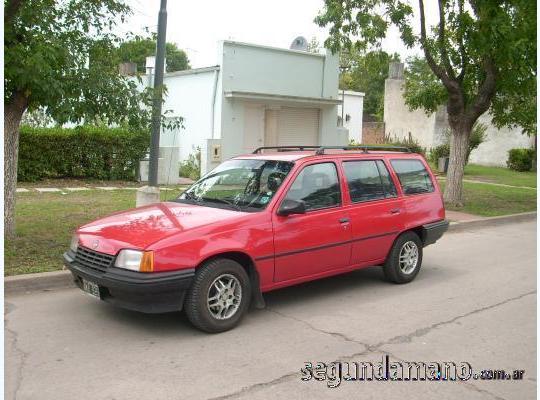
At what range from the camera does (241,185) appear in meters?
6.27

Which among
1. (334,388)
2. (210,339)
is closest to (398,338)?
(334,388)

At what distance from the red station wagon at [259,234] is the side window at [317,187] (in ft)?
0.04

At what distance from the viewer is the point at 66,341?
4988 mm

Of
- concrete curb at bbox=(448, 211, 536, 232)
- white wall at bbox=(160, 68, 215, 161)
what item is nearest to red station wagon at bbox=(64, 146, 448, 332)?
concrete curb at bbox=(448, 211, 536, 232)

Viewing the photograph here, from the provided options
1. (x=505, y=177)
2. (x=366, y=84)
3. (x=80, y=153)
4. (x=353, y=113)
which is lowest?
(x=505, y=177)

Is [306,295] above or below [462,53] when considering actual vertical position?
below

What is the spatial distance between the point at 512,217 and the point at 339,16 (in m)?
6.29

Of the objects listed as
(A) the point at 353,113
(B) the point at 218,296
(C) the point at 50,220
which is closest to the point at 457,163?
(C) the point at 50,220

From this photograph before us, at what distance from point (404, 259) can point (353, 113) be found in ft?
101

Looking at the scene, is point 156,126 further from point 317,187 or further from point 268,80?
point 268,80

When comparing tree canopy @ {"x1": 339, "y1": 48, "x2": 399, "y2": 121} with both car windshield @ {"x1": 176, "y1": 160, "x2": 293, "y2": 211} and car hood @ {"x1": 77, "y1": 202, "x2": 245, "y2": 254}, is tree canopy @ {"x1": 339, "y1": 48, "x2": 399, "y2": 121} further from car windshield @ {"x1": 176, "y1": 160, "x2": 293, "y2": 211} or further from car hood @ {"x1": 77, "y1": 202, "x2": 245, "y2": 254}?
car hood @ {"x1": 77, "y1": 202, "x2": 245, "y2": 254}

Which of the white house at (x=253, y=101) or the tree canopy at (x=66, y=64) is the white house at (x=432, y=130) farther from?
the tree canopy at (x=66, y=64)

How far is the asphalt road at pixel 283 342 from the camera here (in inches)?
163

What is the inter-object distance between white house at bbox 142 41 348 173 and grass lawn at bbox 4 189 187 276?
3767 mm
